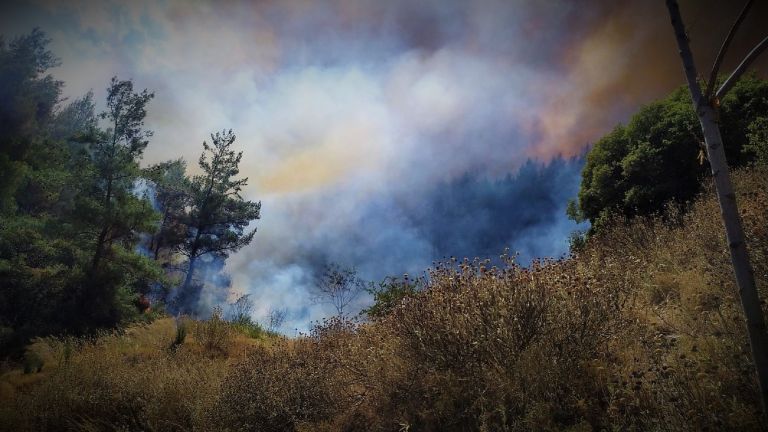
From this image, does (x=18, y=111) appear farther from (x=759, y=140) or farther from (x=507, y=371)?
(x=759, y=140)

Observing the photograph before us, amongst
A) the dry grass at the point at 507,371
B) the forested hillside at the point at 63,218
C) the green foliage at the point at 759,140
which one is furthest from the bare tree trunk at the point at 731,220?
the forested hillside at the point at 63,218

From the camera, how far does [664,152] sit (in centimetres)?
1341

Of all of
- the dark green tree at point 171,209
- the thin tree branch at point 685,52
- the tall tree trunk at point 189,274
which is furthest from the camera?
the dark green tree at point 171,209

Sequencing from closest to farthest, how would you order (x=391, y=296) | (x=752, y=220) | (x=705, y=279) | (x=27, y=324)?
(x=705, y=279), (x=752, y=220), (x=391, y=296), (x=27, y=324)

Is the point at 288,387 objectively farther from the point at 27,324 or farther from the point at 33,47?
the point at 33,47

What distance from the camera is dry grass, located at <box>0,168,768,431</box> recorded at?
11.4ft

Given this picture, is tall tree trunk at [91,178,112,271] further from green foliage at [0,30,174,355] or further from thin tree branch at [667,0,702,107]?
thin tree branch at [667,0,702,107]

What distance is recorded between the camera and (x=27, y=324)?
51.3 ft

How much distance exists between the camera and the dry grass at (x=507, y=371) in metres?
3.47

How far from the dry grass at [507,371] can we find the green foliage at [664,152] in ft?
19.5

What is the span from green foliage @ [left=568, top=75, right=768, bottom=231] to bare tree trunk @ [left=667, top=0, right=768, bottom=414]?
34.6 feet

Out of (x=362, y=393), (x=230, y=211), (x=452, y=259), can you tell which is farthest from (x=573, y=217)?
(x=230, y=211)

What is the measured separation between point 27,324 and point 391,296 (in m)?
15.4

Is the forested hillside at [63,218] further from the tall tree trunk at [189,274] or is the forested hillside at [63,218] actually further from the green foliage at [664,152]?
the green foliage at [664,152]
